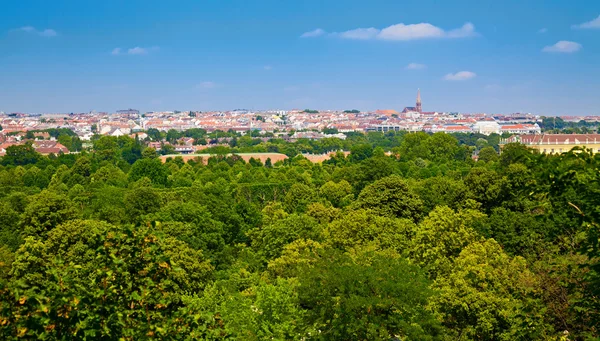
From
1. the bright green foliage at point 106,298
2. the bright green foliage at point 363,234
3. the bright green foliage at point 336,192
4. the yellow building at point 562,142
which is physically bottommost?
the bright green foliage at point 336,192

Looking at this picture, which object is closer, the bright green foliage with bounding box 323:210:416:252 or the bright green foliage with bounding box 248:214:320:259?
the bright green foliage with bounding box 323:210:416:252

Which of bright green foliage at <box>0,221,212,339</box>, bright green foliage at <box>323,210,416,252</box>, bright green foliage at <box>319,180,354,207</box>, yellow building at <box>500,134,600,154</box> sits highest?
bright green foliage at <box>0,221,212,339</box>

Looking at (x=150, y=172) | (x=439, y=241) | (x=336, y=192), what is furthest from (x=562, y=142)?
(x=439, y=241)

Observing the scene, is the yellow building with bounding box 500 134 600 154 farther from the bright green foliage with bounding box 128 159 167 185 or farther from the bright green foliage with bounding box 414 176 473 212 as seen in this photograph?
the bright green foliage with bounding box 128 159 167 185

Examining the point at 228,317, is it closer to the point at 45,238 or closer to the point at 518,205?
the point at 45,238

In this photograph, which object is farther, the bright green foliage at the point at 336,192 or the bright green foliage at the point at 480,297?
the bright green foliage at the point at 336,192

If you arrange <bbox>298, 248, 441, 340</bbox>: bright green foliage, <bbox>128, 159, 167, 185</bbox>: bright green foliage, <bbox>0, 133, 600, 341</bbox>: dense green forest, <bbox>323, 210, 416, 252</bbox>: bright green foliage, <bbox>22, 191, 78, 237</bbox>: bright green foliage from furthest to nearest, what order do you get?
<bbox>128, 159, 167, 185</bbox>: bright green foliage
<bbox>22, 191, 78, 237</bbox>: bright green foliage
<bbox>323, 210, 416, 252</bbox>: bright green foliage
<bbox>298, 248, 441, 340</bbox>: bright green foliage
<bbox>0, 133, 600, 341</bbox>: dense green forest

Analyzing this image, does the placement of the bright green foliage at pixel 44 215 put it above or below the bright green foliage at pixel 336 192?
above

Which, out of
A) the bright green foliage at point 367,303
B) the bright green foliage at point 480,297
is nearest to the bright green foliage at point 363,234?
the bright green foliage at point 480,297

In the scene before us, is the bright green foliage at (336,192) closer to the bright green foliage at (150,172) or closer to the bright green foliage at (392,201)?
the bright green foliage at (392,201)

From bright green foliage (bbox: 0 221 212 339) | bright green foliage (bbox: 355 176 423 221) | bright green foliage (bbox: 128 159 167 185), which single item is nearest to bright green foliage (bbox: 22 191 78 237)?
bright green foliage (bbox: 355 176 423 221)
